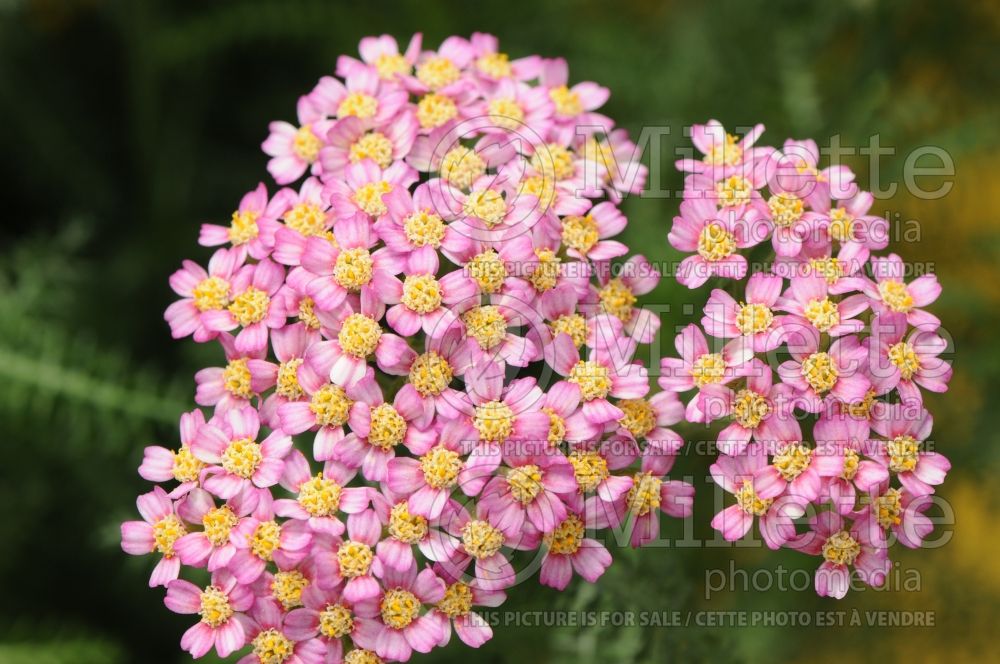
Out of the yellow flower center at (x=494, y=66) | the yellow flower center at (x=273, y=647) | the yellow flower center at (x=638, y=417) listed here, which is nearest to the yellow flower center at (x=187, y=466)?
the yellow flower center at (x=273, y=647)

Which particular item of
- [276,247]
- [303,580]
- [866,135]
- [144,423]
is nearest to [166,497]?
[303,580]

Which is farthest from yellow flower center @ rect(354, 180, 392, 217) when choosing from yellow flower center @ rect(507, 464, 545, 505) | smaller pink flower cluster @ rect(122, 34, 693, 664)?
yellow flower center @ rect(507, 464, 545, 505)

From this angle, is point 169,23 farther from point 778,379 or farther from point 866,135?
point 778,379

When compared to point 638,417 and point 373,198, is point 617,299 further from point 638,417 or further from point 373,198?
point 373,198

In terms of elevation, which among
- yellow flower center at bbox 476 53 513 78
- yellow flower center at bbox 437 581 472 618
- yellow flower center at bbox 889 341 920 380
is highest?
yellow flower center at bbox 476 53 513 78

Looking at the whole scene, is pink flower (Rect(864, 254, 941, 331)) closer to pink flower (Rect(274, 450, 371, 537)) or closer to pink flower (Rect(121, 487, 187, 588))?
pink flower (Rect(274, 450, 371, 537))

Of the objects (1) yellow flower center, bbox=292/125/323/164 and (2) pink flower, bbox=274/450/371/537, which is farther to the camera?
(1) yellow flower center, bbox=292/125/323/164
